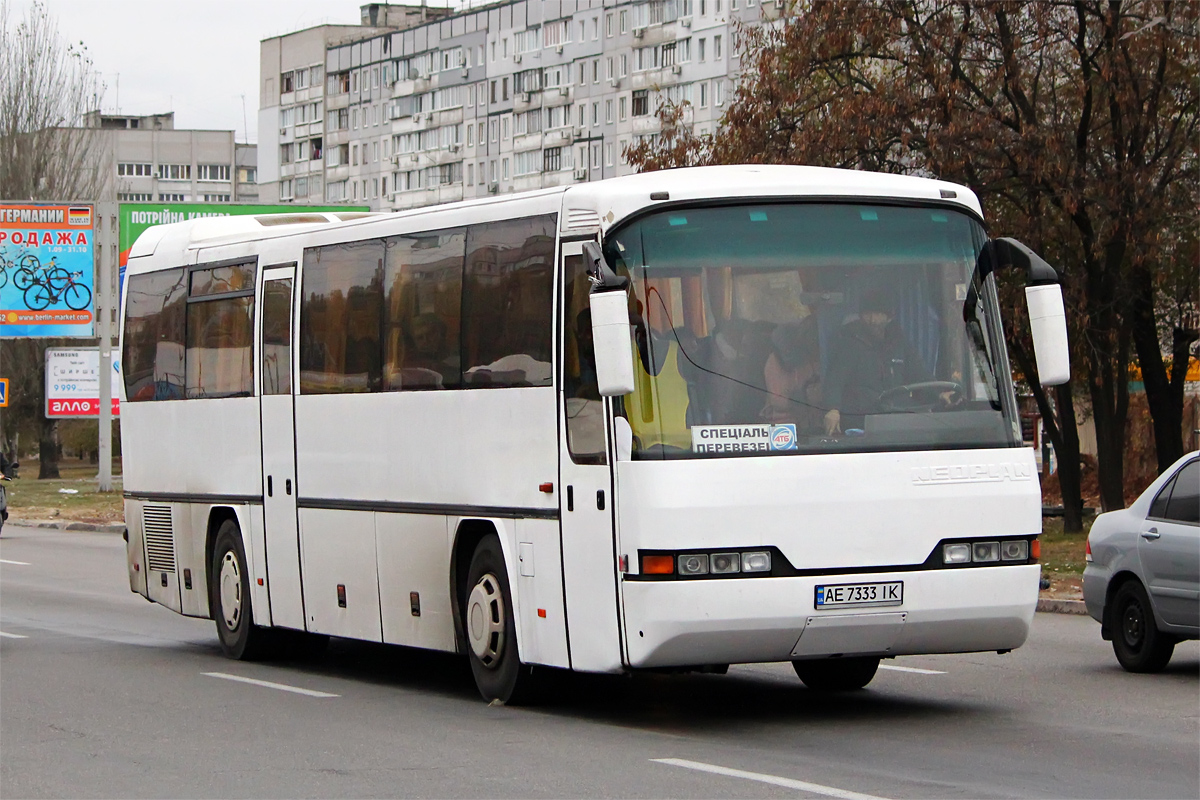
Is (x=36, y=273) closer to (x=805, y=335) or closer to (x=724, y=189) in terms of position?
(x=724, y=189)

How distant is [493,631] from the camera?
11914mm

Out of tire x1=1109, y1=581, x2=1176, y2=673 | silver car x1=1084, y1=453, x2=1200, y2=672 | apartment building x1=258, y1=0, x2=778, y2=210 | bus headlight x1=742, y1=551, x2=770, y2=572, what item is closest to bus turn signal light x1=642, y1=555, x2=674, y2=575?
bus headlight x1=742, y1=551, x2=770, y2=572

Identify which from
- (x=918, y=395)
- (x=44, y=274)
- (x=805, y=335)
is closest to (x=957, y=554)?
(x=918, y=395)

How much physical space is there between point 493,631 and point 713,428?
85.2 inches

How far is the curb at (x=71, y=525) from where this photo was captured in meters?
40.0

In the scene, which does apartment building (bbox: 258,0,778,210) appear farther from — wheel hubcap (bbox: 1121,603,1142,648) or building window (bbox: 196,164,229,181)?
wheel hubcap (bbox: 1121,603,1142,648)

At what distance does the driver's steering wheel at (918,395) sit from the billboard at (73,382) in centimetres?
4814

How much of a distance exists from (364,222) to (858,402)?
450cm

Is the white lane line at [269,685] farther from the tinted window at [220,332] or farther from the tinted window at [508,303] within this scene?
the tinted window at [508,303]

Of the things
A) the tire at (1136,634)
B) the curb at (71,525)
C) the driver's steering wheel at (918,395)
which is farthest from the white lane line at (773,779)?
the curb at (71,525)

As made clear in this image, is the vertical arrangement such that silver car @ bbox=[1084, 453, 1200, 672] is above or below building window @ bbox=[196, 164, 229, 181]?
below

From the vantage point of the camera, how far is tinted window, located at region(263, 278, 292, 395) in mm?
14805

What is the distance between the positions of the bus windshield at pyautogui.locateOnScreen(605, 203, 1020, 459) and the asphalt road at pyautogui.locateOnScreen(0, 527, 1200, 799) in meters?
1.58

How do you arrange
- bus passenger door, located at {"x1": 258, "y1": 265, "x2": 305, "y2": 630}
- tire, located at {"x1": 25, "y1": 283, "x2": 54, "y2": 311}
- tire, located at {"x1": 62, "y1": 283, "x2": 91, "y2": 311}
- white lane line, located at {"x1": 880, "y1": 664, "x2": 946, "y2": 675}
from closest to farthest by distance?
white lane line, located at {"x1": 880, "y1": 664, "x2": 946, "y2": 675} → bus passenger door, located at {"x1": 258, "y1": 265, "x2": 305, "y2": 630} → tire, located at {"x1": 62, "y1": 283, "x2": 91, "y2": 311} → tire, located at {"x1": 25, "y1": 283, "x2": 54, "y2": 311}
